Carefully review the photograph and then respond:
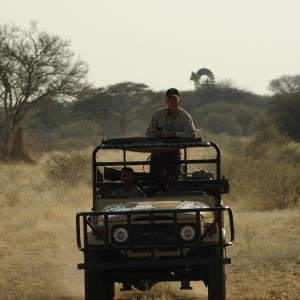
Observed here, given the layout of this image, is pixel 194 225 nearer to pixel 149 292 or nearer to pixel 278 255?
pixel 149 292

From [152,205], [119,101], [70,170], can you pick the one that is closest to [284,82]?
[119,101]

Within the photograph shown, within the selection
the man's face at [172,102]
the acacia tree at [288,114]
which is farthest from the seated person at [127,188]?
the acacia tree at [288,114]

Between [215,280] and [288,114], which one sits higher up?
[288,114]

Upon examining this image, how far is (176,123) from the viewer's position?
9531 millimetres

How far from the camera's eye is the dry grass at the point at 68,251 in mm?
9742

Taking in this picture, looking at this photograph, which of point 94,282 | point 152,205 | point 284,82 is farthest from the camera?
point 284,82

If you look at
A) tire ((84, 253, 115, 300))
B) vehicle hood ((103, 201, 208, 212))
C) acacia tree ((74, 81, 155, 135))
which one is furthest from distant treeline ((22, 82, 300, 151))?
tire ((84, 253, 115, 300))

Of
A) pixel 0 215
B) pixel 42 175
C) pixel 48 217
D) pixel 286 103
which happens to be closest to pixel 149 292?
pixel 48 217

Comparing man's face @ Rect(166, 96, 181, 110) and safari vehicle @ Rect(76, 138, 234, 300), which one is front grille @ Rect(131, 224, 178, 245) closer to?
safari vehicle @ Rect(76, 138, 234, 300)

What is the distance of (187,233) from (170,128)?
2.03m

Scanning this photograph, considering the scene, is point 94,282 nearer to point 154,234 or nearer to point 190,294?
point 154,234

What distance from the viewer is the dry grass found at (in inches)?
384

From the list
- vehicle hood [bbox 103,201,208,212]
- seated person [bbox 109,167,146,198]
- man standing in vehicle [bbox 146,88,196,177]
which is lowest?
vehicle hood [bbox 103,201,208,212]

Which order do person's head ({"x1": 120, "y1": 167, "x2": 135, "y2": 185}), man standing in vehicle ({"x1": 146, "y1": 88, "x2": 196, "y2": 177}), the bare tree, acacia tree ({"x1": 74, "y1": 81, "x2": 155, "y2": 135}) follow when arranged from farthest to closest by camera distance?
the bare tree → acacia tree ({"x1": 74, "y1": 81, "x2": 155, "y2": 135}) → man standing in vehicle ({"x1": 146, "y1": 88, "x2": 196, "y2": 177}) → person's head ({"x1": 120, "y1": 167, "x2": 135, "y2": 185})
